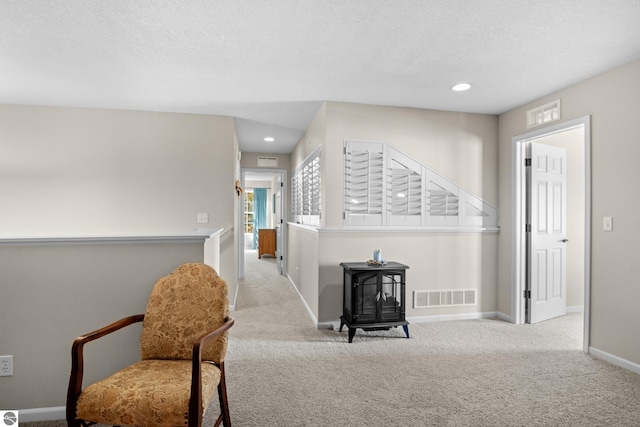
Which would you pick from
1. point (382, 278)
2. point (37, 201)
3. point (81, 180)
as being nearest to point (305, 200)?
point (382, 278)

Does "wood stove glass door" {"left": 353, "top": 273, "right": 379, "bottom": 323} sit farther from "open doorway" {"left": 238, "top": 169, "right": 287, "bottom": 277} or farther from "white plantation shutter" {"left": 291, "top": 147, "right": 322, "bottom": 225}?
"open doorway" {"left": 238, "top": 169, "right": 287, "bottom": 277}

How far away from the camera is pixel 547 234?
13.3 feet

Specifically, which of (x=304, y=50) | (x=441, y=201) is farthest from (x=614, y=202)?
(x=304, y=50)

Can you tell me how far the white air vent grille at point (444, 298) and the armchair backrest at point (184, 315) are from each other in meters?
2.65

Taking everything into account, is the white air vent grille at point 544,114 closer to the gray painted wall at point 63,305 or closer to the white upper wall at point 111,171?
the white upper wall at point 111,171

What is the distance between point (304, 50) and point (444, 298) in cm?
301

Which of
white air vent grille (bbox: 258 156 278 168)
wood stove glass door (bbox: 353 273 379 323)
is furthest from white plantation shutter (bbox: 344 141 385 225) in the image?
white air vent grille (bbox: 258 156 278 168)

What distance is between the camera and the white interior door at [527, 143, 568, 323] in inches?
155

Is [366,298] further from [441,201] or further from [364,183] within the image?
[441,201]

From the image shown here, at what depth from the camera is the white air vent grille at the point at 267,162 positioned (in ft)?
21.9

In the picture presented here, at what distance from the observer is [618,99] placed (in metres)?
2.84

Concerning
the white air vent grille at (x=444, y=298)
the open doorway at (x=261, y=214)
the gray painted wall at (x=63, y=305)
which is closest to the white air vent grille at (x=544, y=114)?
the white air vent grille at (x=444, y=298)

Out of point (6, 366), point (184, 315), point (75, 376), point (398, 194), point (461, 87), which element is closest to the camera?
point (75, 376)

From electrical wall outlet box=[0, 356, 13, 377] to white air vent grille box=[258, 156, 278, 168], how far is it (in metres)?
5.07
